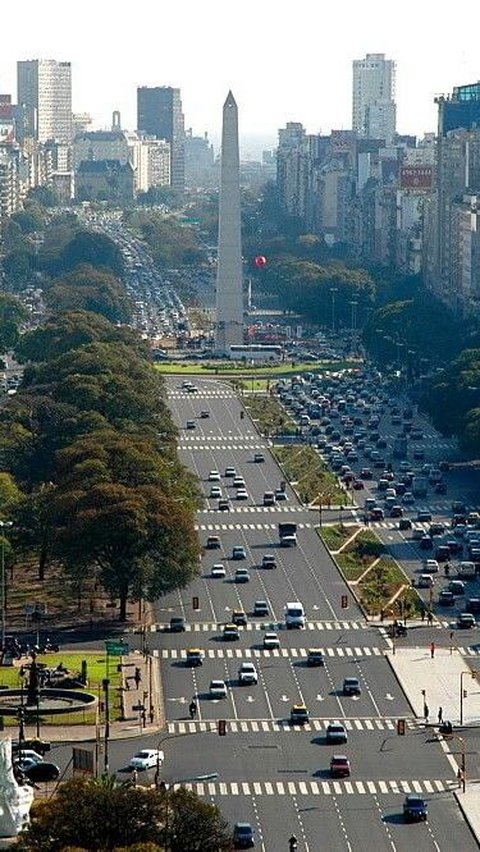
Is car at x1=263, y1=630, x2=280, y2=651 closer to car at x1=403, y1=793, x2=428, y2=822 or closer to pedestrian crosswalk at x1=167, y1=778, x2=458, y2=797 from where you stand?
pedestrian crosswalk at x1=167, y1=778, x2=458, y2=797

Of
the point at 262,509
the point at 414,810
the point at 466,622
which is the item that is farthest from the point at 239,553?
the point at 414,810

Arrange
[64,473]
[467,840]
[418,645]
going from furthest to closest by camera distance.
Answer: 1. [64,473]
2. [418,645]
3. [467,840]

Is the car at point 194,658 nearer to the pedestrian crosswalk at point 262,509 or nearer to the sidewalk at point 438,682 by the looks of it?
the sidewalk at point 438,682

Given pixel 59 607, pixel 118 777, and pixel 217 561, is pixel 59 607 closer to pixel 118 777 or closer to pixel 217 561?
pixel 217 561

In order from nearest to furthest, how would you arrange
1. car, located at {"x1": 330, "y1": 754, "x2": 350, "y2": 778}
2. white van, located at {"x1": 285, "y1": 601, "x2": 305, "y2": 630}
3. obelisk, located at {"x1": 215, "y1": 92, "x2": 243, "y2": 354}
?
car, located at {"x1": 330, "y1": 754, "x2": 350, "y2": 778} → white van, located at {"x1": 285, "y1": 601, "x2": 305, "y2": 630} → obelisk, located at {"x1": 215, "y1": 92, "x2": 243, "y2": 354}

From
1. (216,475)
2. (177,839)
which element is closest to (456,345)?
(216,475)

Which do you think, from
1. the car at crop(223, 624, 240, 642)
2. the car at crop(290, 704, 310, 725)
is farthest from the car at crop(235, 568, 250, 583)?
the car at crop(290, 704, 310, 725)
